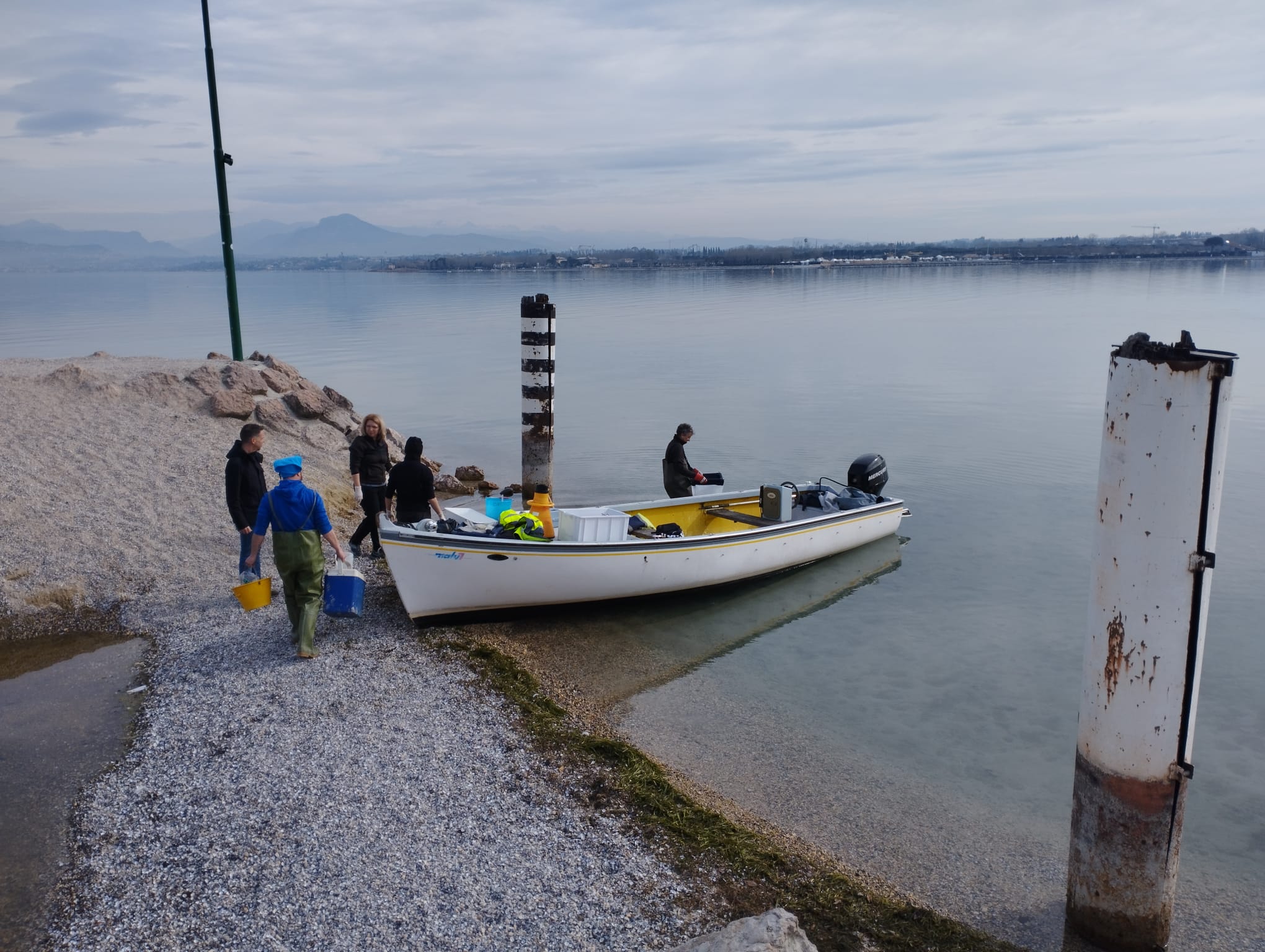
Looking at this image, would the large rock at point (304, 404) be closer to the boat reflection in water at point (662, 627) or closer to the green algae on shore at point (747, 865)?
the boat reflection in water at point (662, 627)

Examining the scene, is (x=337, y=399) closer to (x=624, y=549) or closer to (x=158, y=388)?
(x=158, y=388)

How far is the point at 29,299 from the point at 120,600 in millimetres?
91915

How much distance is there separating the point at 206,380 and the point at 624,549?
9.90 meters

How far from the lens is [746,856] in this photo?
598cm

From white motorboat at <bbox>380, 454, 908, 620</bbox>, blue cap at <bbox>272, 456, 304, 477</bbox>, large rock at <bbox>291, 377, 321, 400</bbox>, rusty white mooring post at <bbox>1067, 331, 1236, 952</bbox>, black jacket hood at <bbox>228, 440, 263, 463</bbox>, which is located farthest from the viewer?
large rock at <bbox>291, 377, 321, 400</bbox>

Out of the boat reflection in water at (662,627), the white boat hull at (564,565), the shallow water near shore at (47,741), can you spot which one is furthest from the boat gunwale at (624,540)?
the shallow water near shore at (47,741)

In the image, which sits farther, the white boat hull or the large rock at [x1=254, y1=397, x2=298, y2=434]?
the large rock at [x1=254, y1=397, x2=298, y2=434]

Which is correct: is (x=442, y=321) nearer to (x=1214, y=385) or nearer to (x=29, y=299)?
(x=29, y=299)

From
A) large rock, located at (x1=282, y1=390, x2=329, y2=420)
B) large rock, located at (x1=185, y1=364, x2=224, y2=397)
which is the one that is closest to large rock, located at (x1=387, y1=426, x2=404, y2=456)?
large rock, located at (x1=282, y1=390, x2=329, y2=420)

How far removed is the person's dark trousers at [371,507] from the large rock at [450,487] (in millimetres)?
A: 5457

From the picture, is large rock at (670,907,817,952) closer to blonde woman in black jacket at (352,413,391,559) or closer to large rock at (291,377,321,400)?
blonde woman in black jacket at (352,413,391,559)

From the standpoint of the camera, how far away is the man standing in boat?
1270 cm

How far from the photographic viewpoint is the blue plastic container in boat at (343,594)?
8.96m

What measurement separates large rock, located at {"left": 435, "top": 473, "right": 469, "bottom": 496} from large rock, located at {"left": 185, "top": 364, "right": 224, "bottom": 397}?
3.96 metres
